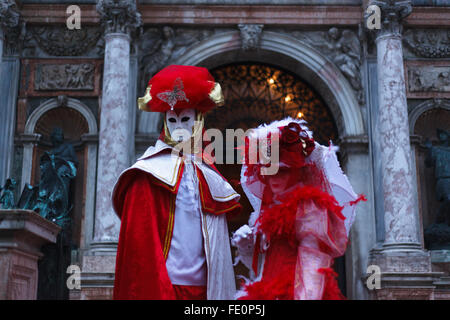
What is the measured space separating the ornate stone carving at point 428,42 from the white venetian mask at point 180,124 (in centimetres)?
779

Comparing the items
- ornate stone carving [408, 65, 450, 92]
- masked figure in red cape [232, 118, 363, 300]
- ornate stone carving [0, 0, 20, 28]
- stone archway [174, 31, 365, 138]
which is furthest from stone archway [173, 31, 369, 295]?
masked figure in red cape [232, 118, 363, 300]

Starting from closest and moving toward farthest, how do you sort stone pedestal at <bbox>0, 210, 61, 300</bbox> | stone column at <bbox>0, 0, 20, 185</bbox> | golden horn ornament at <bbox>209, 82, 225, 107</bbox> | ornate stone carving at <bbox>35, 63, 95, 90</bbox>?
stone pedestal at <bbox>0, 210, 61, 300</bbox> → golden horn ornament at <bbox>209, 82, 225, 107</bbox> → stone column at <bbox>0, 0, 20, 185</bbox> → ornate stone carving at <bbox>35, 63, 95, 90</bbox>

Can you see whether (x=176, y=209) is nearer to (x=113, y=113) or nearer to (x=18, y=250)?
(x=18, y=250)

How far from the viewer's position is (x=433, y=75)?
1080 cm

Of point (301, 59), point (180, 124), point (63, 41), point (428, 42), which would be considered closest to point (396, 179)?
point (301, 59)

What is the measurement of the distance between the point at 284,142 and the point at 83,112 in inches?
308

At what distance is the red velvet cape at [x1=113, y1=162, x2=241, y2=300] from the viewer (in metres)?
3.49

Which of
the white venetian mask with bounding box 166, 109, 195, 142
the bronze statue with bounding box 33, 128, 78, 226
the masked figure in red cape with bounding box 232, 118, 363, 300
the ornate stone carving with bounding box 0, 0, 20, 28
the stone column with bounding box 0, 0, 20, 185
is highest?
the ornate stone carving with bounding box 0, 0, 20, 28

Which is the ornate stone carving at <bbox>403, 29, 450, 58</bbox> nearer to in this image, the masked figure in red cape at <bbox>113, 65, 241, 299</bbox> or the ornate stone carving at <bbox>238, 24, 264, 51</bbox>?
the ornate stone carving at <bbox>238, 24, 264, 51</bbox>

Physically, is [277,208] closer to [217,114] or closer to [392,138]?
[392,138]

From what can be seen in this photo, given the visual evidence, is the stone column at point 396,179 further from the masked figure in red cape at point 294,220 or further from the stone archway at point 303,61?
the masked figure in red cape at point 294,220

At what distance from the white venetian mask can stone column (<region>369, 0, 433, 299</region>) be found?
18.4 feet
